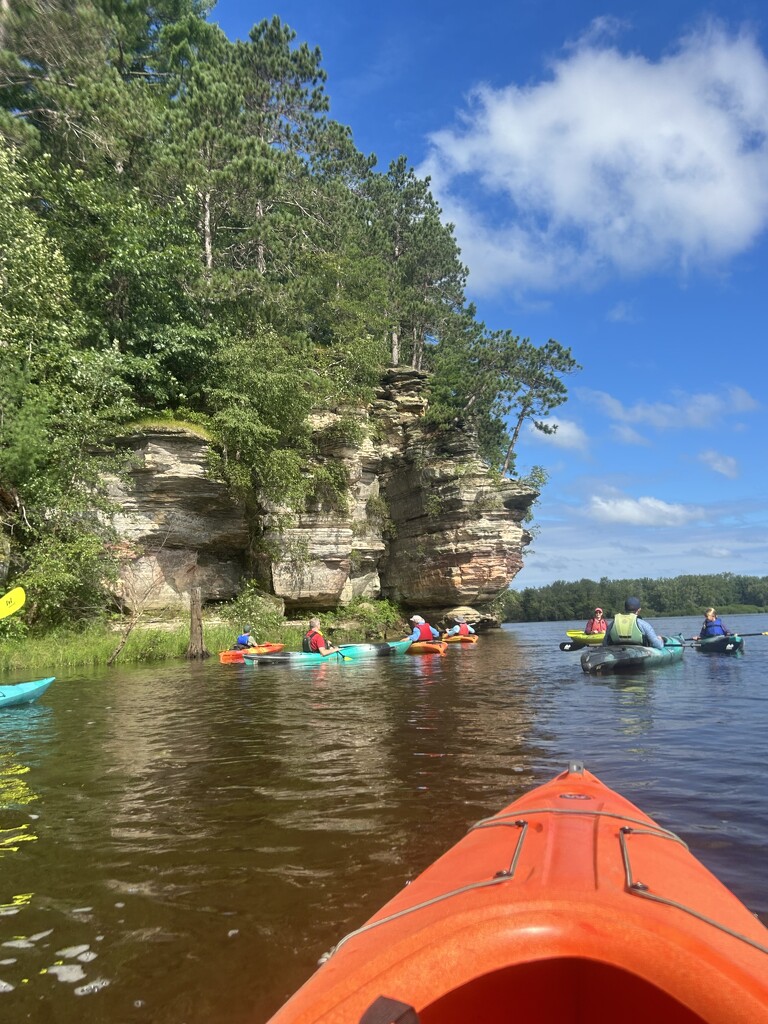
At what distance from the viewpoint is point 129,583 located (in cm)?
2005

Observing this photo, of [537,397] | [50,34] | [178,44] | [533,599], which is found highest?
[178,44]

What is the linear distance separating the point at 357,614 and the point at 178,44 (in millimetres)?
25098

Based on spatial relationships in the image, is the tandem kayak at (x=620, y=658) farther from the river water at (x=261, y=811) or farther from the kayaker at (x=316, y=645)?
the kayaker at (x=316, y=645)

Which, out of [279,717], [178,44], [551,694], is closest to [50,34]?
[178,44]

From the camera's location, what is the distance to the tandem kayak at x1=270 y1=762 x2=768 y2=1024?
1.61 metres

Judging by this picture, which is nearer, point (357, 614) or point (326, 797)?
point (326, 797)

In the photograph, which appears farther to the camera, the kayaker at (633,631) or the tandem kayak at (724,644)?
the tandem kayak at (724,644)

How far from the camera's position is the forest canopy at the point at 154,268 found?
55.5 feet

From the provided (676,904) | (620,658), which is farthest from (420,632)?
(676,904)

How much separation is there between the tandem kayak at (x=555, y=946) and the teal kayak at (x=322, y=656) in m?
14.2

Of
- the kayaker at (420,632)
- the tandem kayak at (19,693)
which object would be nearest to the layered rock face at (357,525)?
the kayaker at (420,632)

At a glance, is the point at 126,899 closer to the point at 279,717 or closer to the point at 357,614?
the point at 279,717

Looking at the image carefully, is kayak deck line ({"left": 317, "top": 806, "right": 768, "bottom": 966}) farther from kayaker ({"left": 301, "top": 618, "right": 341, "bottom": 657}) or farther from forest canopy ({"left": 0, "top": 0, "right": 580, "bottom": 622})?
forest canopy ({"left": 0, "top": 0, "right": 580, "bottom": 622})

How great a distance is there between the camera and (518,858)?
7.54 feet
